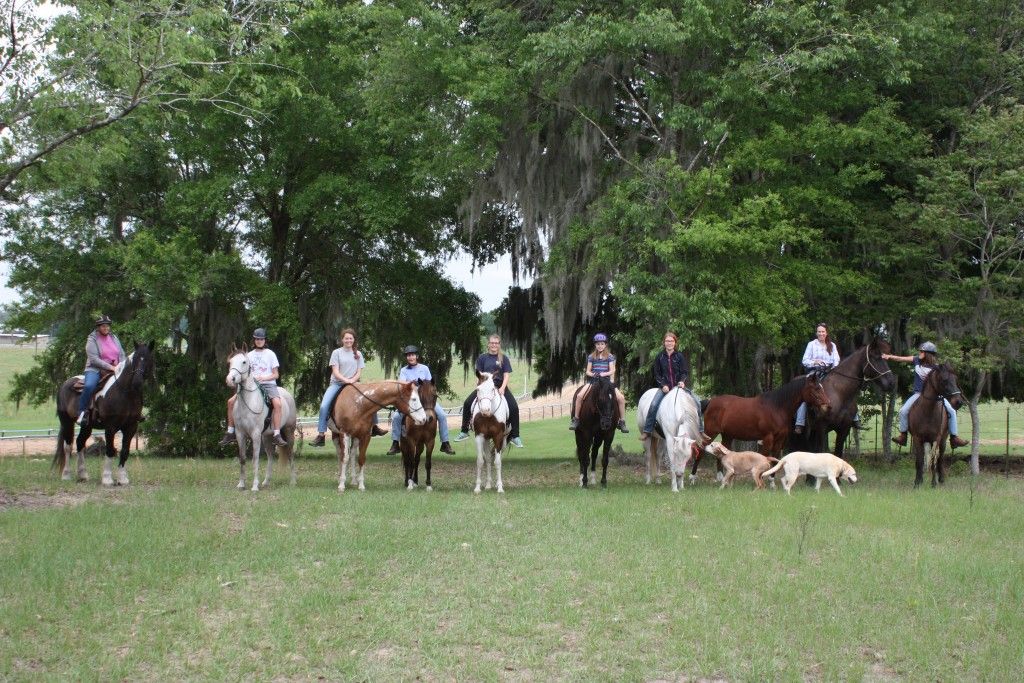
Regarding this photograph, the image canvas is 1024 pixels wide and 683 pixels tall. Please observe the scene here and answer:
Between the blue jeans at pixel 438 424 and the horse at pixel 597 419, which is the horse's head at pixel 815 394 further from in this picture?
the blue jeans at pixel 438 424

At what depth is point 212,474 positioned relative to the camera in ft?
61.7

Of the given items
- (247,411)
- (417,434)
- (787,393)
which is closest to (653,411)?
(787,393)

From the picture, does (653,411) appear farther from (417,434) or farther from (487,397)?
(417,434)

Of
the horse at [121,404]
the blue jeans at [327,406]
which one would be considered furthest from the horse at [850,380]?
the horse at [121,404]

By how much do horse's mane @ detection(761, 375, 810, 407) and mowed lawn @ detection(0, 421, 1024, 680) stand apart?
3.07m

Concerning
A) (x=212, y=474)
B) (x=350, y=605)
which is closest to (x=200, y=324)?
(x=212, y=474)

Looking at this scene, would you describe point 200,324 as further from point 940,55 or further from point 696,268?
point 940,55

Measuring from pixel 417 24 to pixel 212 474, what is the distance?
10762 millimetres

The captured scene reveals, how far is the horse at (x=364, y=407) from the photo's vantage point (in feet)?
50.0

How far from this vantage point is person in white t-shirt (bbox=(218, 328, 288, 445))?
15294 millimetres

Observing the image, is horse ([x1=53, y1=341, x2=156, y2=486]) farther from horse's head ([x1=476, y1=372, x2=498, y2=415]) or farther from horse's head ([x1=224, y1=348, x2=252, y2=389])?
A: horse's head ([x1=476, y1=372, x2=498, y2=415])

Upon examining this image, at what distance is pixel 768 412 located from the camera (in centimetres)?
1686

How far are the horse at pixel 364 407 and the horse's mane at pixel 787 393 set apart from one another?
5691 mm

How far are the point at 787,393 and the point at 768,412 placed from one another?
0.43 m
